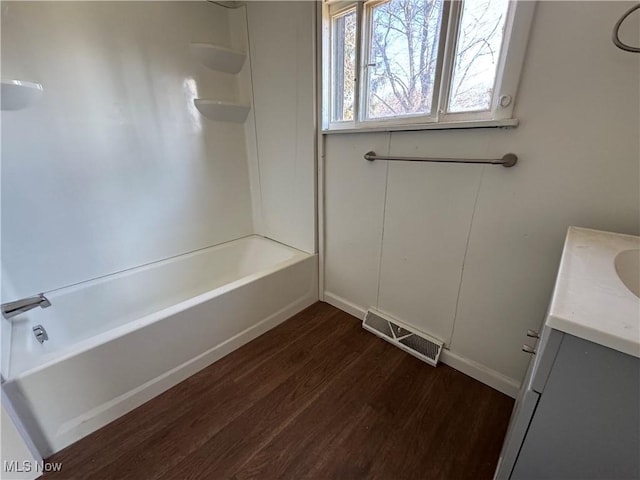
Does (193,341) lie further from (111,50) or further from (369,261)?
(111,50)

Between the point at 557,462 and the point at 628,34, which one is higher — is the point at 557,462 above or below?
below

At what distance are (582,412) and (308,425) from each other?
104 centimetres

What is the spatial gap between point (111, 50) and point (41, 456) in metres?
1.99

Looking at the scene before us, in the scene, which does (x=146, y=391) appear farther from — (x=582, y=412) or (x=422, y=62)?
(x=422, y=62)

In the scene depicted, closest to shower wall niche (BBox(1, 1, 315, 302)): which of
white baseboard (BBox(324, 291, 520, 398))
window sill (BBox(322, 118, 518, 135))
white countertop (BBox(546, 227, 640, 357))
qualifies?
window sill (BBox(322, 118, 518, 135))

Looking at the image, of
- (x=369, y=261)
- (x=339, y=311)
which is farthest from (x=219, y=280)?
(x=369, y=261)

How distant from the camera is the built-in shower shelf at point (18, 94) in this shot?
1.26 meters

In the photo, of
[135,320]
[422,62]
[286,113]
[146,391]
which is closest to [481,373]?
[422,62]

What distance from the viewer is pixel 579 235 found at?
2.95 ft

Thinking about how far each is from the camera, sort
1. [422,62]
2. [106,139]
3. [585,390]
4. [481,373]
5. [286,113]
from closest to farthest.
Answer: [585,390] → [422,62] → [481,373] → [106,139] → [286,113]

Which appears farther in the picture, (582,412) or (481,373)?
(481,373)

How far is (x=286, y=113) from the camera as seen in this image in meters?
1.85

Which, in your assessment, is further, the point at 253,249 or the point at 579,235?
the point at 253,249

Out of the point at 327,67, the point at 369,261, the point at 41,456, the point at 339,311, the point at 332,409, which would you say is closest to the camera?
the point at 41,456
